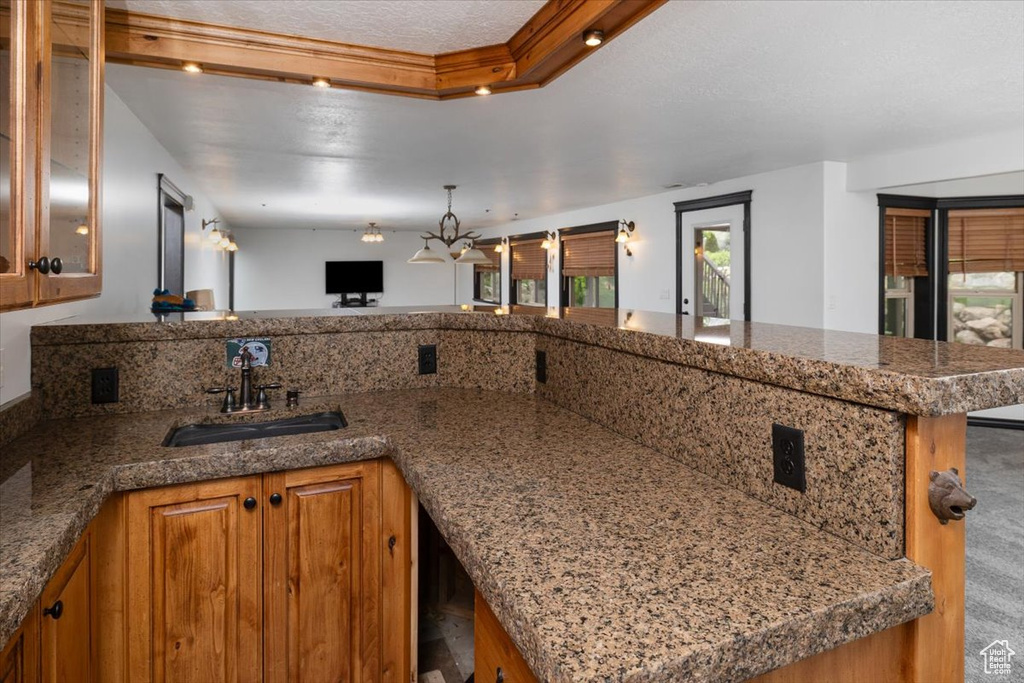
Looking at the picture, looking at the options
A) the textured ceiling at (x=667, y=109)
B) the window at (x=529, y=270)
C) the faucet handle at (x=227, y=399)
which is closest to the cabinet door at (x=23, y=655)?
the faucet handle at (x=227, y=399)

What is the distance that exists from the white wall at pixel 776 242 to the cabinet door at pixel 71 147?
490 cm

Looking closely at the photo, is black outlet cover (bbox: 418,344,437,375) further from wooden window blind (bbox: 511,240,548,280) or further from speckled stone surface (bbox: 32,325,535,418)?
wooden window blind (bbox: 511,240,548,280)

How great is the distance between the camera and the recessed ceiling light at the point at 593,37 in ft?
7.01

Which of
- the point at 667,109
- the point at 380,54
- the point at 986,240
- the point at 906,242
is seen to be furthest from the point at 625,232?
the point at 380,54

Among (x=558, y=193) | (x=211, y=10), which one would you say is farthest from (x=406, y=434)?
(x=558, y=193)

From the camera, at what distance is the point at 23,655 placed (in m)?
0.87

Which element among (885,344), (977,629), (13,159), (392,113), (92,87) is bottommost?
(977,629)

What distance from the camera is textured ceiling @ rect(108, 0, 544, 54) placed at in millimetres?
2146

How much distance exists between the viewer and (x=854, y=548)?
2.78ft

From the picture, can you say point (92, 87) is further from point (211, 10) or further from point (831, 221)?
point (831, 221)

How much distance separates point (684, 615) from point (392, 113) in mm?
3268

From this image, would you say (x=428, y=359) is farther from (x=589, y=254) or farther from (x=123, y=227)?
(x=589, y=254)

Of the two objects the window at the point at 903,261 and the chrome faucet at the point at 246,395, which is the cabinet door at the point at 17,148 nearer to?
the chrome faucet at the point at 246,395

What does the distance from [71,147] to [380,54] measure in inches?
67.4
